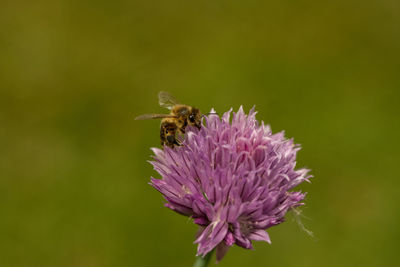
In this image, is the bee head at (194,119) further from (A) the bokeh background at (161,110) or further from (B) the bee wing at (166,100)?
(A) the bokeh background at (161,110)

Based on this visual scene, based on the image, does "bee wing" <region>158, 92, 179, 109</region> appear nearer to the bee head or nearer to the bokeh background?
the bee head

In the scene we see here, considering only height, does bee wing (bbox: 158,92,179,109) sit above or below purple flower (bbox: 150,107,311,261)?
above

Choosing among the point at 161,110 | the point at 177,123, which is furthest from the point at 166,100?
the point at 161,110

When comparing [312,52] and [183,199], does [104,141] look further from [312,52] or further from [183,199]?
[183,199]

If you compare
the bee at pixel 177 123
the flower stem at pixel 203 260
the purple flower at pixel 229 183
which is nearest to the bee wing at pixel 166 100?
the bee at pixel 177 123

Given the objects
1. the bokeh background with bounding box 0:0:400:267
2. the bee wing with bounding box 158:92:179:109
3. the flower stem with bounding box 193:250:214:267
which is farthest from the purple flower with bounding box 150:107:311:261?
the bokeh background with bounding box 0:0:400:267

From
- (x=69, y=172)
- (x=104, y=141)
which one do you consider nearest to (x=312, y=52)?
(x=104, y=141)
